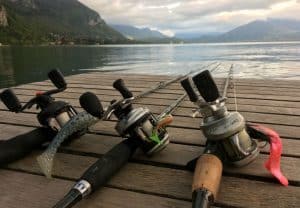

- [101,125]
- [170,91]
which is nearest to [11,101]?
[101,125]

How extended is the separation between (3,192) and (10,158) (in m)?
0.45

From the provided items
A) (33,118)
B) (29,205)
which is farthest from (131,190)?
(33,118)

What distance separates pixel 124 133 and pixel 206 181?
0.83m

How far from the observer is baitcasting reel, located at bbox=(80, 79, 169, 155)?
245 cm

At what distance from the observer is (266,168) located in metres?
2.51

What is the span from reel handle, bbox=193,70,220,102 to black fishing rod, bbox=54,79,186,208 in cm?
58

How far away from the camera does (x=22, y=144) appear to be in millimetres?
2873

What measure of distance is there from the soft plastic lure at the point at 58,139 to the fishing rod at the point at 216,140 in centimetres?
83

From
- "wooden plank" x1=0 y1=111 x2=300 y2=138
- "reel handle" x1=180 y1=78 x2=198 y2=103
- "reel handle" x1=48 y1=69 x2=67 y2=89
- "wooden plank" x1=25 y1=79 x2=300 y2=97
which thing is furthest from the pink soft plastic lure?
"wooden plank" x1=25 y1=79 x2=300 y2=97

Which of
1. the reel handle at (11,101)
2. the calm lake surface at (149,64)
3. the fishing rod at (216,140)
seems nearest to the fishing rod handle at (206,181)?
the fishing rod at (216,140)

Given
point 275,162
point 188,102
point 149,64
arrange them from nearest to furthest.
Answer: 1. point 275,162
2. point 188,102
3. point 149,64

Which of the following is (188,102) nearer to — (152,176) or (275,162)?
(152,176)

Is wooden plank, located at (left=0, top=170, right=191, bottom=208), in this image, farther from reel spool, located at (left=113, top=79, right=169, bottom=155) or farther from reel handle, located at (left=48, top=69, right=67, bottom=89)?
reel handle, located at (left=48, top=69, right=67, bottom=89)

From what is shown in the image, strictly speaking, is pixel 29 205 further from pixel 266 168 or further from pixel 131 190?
pixel 266 168
